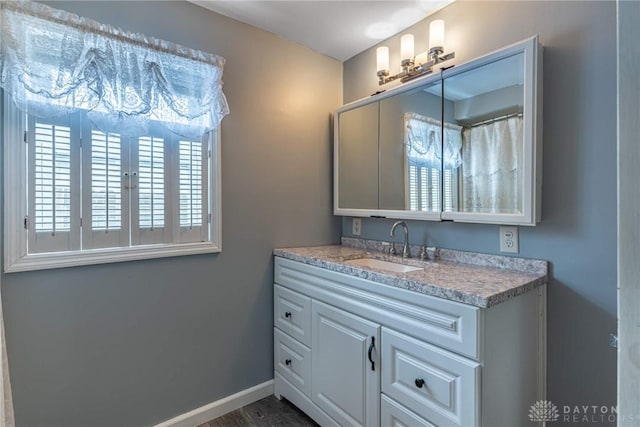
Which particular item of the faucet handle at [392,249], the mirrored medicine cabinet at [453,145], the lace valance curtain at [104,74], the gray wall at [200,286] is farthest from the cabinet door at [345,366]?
the lace valance curtain at [104,74]

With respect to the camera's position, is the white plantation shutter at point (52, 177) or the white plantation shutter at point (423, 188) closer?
the white plantation shutter at point (52, 177)

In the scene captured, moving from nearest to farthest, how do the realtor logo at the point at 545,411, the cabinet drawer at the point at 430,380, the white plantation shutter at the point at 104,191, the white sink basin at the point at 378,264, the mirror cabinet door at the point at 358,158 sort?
the cabinet drawer at the point at 430,380
the realtor logo at the point at 545,411
the white plantation shutter at the point at 104,191
the white sink basin at the point at 378,264
the mirror cabinet door at the point at 358,158

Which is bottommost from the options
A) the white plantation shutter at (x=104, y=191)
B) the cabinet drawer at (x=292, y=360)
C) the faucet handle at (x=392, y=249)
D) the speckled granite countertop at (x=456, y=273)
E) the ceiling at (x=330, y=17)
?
the cabinet drawer at (x=292, y=360)

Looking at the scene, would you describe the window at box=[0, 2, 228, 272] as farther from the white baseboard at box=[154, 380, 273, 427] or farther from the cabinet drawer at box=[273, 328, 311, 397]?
the white baseboard at box=[154, 380, 273, 427]

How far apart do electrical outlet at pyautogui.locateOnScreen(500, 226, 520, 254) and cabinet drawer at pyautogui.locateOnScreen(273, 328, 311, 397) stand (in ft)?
3.74

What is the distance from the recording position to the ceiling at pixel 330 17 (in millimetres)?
1718

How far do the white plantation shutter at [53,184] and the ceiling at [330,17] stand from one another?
99cm

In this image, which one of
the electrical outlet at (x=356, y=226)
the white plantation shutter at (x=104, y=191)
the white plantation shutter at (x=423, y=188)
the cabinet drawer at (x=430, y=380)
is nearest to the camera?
the cabinet drawer at (x=430, y=380)

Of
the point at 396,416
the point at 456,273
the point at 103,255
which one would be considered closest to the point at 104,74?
the point at 103,255

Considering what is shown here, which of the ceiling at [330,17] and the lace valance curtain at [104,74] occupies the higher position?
the ceiling at [330,17]

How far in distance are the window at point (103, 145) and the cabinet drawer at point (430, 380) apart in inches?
43.7

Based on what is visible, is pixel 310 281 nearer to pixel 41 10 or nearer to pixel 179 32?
pixel 179 32

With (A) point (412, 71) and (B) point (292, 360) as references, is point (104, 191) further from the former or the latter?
(A) point (412, 71)

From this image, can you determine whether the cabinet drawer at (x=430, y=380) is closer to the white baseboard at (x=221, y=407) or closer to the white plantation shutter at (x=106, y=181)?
the white baseboard at (x=221, y=407)
